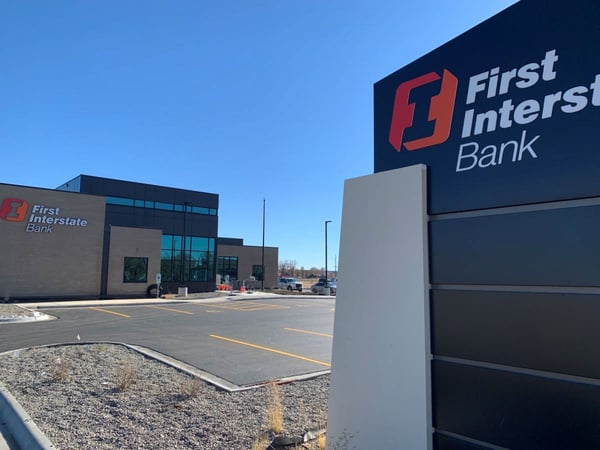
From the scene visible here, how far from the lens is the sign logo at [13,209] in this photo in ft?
87.5

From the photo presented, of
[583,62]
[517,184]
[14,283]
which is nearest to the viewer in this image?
[583,62]

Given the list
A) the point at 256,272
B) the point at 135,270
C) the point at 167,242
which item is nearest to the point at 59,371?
the point at 135,270

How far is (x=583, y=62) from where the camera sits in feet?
8.77

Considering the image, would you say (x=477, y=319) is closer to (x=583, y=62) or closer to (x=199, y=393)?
(x=583, y=62)

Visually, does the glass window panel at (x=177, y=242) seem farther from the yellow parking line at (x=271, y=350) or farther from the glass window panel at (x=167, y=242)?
the yellow parking line at (x=271, y=350)

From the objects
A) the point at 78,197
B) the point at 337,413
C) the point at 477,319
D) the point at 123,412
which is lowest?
the point at 123,412

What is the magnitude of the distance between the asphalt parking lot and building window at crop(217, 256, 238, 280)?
34.7 meters

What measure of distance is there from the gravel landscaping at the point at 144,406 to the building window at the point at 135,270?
84.3 feet

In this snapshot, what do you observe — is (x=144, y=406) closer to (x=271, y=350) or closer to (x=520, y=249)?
(x=520, y=249)

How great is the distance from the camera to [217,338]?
40.2 ft

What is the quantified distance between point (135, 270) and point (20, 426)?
3029 cm

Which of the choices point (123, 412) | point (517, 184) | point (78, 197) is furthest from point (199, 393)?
point (78, 197)

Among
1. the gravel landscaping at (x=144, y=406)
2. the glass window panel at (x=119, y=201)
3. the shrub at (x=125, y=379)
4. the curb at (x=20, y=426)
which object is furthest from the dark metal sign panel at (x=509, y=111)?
Result: the glass window panel at (x=119, y=201)

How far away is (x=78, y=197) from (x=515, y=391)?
32133 millimetres
